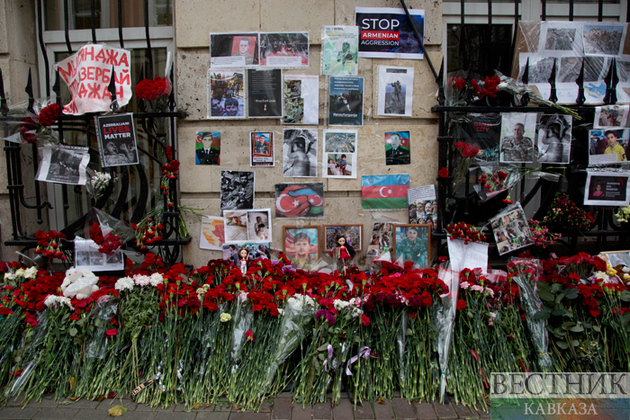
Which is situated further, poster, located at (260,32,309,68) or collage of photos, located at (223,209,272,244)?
collage of photos, located at (223,209,272,244)

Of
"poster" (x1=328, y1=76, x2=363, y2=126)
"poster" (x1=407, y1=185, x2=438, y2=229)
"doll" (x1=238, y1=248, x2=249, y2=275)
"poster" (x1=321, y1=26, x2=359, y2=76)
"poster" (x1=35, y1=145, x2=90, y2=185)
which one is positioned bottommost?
"doll" (x1=238, y1=248, x2=249, y2=275)

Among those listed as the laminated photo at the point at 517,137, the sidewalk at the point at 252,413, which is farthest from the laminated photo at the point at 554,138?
the sidewalk at the point at 252,413

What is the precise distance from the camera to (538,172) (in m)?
3.07

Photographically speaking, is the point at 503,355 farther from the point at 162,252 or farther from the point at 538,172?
the point at 162,252

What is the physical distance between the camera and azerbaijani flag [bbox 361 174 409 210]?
3.20m

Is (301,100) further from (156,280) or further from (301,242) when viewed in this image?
(156,280)

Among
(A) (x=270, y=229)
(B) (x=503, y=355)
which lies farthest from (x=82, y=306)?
(B) (x=503, y=355)

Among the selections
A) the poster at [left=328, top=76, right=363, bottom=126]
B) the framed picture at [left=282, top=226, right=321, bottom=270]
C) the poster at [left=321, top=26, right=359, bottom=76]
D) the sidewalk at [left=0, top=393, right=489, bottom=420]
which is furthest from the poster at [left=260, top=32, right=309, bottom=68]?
the sidewalk at [left=0, top=393, right=489, bottom=420]

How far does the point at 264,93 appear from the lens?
313 cm

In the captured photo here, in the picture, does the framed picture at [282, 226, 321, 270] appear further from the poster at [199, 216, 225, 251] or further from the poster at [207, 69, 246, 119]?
the poster at [207, 69, 246, 119]

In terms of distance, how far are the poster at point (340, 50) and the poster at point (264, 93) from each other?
15.1 inches

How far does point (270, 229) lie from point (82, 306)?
1411 mm

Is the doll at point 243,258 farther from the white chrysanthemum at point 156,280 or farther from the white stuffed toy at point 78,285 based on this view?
the white stuffed toy at point 78,285

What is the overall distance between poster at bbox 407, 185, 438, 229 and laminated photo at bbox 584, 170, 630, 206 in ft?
3.88
